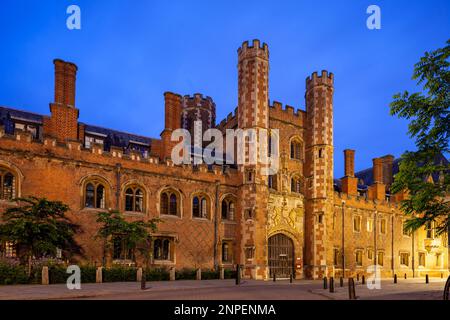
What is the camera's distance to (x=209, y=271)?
27.5 metres

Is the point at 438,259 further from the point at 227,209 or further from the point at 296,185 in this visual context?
the point at 227,209

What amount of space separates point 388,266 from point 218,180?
2167cm

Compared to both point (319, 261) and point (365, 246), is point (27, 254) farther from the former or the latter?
point (365, 246)

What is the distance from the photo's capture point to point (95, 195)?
25500mm

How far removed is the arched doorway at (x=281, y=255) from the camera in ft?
105

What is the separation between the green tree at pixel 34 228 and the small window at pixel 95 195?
2.83 meters

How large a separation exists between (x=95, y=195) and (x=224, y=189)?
32.3 ft

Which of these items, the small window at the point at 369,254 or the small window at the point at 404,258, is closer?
the small window at the point at 369,254

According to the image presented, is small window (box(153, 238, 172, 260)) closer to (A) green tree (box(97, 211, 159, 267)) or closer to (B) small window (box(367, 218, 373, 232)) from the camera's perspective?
(A) green tree (box(97, 211, 159, 267))

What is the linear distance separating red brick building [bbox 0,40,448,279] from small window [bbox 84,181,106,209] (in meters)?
0.06

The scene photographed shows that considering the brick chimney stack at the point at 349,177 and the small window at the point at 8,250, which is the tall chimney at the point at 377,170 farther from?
the small window at the point at 8,250

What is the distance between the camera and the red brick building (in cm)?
2444

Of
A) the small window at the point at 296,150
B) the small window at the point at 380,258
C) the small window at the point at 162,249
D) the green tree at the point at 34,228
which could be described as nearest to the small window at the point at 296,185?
the small window at the point at 296,150

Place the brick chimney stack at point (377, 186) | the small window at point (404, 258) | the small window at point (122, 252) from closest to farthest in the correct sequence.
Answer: the small window at point (122, 252)
the brick chimney stack at point (377, 186)
the small window at point (404, 258)
